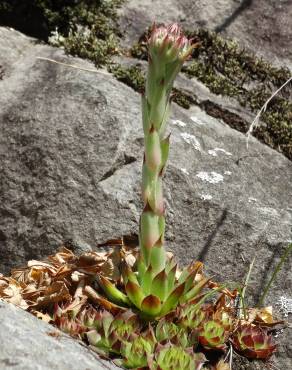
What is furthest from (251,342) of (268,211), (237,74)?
(237,74)

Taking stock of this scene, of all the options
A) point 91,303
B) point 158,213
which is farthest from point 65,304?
point 158,213

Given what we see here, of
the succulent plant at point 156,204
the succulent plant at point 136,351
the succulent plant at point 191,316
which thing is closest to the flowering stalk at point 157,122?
the succulent plant at point 156,204

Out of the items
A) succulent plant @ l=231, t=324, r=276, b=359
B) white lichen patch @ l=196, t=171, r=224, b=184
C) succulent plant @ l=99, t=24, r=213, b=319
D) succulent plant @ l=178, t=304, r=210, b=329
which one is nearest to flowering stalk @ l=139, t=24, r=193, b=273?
succulent plant @ l=99, t=24, r=213, b=319

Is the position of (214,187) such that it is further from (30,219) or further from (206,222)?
(30,219)

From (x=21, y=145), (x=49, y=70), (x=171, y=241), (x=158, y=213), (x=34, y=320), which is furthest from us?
(x=49, y=70)

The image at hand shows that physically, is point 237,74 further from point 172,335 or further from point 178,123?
point 172,335

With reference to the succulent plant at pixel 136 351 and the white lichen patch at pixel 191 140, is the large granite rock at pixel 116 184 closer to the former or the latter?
the white lichen patch at pixel 191 140

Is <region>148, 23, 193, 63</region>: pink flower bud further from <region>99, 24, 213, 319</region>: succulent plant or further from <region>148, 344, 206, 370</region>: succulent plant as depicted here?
<region>148, 344, 206, 370</region>: succulent plant

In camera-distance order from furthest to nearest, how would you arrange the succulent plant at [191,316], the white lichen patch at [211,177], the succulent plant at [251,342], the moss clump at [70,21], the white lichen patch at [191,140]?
the moss clump at [70,21] < the white lichen patch at [191,140] < the white lichen patch at [211,177] < the succulent plant at [251,342] < the succulent plant at [191,316]
